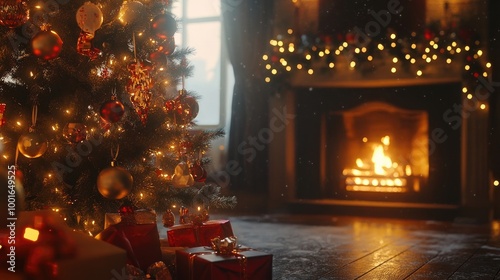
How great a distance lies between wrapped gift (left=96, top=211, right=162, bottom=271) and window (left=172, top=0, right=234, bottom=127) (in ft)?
11.7

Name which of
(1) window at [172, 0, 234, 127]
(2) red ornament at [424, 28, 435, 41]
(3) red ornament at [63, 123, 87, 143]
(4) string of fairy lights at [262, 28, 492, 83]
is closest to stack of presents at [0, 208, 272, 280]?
(3) red ornament at [63, 123, 87, 143]

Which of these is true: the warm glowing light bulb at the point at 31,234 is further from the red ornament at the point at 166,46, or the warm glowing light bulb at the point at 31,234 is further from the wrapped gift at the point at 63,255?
the red ornament at the point at 166,46

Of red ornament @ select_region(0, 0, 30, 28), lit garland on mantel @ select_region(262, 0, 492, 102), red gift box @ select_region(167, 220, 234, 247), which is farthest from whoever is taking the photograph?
lit garland on mantel @ select_region(262, 0, 492, 102)

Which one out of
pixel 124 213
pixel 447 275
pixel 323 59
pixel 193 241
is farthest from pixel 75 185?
pixel 323 59

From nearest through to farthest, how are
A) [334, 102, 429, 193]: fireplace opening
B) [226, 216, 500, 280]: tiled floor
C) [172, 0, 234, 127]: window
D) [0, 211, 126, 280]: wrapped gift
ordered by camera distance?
[0, 211, 126, 280]: wrapped gift → [226, 216, 500, 280]: tiled floor → [334, 102, 429, 193]: fireplace opening → [172, 0, 234, 127]: window

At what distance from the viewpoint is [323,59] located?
17.2ft

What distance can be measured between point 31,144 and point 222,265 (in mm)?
765

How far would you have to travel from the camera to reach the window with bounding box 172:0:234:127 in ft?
19.7

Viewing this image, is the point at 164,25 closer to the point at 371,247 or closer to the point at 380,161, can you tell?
the point at 371,247

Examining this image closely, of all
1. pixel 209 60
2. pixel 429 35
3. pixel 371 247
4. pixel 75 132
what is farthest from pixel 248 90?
pixel 75 132

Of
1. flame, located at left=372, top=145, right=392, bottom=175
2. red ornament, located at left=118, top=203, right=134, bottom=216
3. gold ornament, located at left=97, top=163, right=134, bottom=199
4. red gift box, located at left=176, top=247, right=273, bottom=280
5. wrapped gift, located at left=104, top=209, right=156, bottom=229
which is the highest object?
flame, located at left=372, top=145, right=392, bottom=175

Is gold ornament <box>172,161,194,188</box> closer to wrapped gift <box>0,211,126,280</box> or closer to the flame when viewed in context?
wrapped gift <box>0,211,126,280</box>

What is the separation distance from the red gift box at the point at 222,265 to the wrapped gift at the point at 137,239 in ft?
0.42

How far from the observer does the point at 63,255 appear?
67.8 inches
